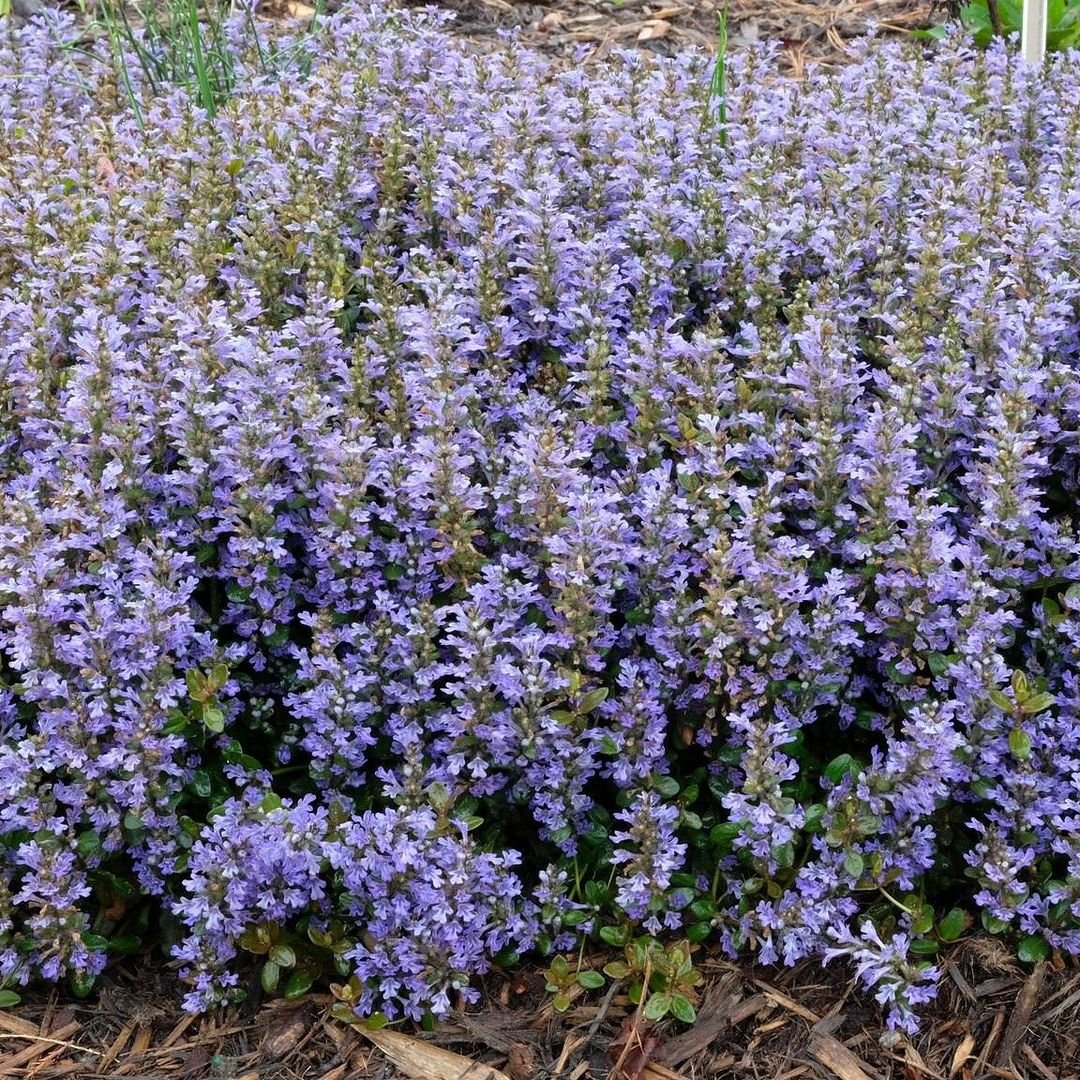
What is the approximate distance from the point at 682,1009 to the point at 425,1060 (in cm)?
49

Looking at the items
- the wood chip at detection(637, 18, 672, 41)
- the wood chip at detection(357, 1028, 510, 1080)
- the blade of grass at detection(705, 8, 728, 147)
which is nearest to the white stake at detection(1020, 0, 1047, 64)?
the blade of grass at detection(705, 8, 728, 147)

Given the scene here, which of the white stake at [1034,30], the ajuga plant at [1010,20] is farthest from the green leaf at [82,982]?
the ajuga plant at [1010,20]

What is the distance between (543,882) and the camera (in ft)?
8.16

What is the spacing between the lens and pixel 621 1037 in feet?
7.91

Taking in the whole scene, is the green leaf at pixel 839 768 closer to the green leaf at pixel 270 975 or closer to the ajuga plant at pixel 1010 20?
the green leaf at pixel 270 975

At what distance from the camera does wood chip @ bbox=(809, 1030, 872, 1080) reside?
2.36m

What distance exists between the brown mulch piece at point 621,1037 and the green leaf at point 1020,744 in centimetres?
39

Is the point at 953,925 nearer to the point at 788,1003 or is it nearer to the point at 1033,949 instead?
the point at 1033,949

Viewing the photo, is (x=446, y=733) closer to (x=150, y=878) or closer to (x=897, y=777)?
(x=150, y=878)

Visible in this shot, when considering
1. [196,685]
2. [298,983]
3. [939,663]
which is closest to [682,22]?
[939,663]

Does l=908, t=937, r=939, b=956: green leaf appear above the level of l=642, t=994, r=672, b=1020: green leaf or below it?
above

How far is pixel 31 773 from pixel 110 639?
0.95 ft

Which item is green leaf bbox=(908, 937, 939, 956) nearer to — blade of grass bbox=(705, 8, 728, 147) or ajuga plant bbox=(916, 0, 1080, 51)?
blade of grass bbox=(705, 8, 728, 147)

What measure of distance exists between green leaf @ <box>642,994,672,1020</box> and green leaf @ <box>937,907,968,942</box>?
54 centimetres
